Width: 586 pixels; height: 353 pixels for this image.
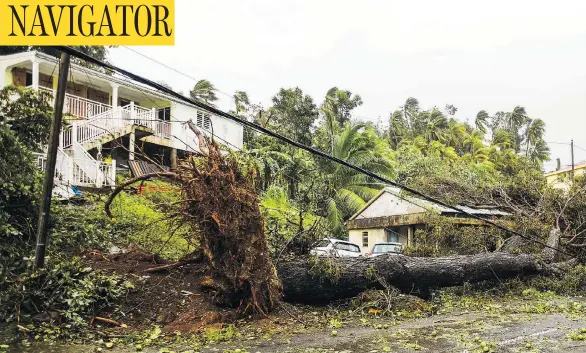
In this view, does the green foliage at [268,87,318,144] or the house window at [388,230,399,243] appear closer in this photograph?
the house window at [388,230,399,243]

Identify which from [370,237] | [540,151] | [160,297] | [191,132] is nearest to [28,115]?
[160,297]

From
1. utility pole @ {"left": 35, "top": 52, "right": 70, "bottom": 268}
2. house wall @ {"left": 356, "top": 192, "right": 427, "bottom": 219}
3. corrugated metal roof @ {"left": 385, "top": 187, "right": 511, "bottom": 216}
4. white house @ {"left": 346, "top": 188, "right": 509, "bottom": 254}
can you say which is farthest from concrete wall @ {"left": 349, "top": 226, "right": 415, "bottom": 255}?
utility pole @ {"left": 35, "top": 52, "right": 70, "bottom": 268}

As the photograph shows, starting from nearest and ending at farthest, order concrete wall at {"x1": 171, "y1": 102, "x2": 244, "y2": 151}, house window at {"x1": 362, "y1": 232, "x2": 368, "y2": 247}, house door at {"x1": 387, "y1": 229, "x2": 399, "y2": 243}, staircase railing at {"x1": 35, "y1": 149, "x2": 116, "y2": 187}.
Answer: staircase railing at {"x1": 35, "y1": 149, "x2": 116, "y2": 187} < house door at {"x1": 387, "y1": 229, "x2": 399, "y2": 243} < house window at {"x1": 362, "y1": 232, "x2": 368, "y2": 247} < concrete wall at {"x1": 171, "y1": 102, "x2": 244, "y2": 151}

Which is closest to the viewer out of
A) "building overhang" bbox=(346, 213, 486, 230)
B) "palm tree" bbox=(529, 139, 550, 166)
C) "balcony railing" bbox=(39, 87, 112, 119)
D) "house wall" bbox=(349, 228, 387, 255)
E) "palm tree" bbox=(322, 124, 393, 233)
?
"building overhang" bbox=(346, 213, 486, 230)

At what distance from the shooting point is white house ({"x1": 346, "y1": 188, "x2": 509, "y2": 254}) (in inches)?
661

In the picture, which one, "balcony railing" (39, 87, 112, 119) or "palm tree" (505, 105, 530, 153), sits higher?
"palm tree" (505, 105, 530, 153)

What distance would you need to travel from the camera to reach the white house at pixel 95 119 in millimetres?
15211

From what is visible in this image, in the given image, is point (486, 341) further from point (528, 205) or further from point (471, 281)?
point (528, 205)

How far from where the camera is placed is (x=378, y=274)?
871 centimetres

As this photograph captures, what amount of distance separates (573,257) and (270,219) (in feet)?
29.3

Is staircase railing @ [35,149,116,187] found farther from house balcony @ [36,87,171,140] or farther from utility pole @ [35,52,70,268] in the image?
utility pole @ [35,52,70,268]

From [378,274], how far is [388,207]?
40.2 ft

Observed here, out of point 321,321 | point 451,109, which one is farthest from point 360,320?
point 451,109

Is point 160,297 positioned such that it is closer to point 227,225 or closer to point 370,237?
point 227,225
